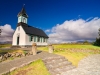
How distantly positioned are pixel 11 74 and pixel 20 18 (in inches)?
1000

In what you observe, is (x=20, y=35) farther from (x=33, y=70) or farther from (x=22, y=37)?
(x=33, y=70)

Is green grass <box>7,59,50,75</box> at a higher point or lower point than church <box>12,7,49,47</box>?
lower

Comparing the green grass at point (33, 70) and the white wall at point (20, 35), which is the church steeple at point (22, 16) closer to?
the white wall at point (20, 35)

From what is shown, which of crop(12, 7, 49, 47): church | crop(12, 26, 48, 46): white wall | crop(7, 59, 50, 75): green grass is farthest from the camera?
crop(12, 7, 49, 47): church

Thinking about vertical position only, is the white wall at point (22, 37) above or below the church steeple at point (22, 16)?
below

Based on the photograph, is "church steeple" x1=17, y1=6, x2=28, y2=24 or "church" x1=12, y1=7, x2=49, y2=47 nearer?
"church" x1=12, y1=7, x2=49, y2=47

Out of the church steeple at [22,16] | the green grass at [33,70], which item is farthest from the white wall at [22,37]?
the green grass at [33,70]

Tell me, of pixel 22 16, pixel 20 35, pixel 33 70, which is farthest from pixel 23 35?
pixel 33 70

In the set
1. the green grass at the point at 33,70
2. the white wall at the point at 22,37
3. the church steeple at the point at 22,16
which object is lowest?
the green grass at the point at 33,70

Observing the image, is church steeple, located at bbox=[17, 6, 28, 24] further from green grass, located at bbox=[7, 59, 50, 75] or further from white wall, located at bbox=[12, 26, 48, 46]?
green grass, located at bbox=[7, 59, 50, 75]

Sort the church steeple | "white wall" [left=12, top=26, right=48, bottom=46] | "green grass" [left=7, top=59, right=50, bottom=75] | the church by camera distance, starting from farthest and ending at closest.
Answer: the church steeple → the church → "white wall" [left=12, top=26, right=48, bottom=46] → "green grass" [left=7, top=59, right=50, bottom=75]

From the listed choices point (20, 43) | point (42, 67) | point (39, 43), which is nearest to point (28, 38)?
point (20, 43)

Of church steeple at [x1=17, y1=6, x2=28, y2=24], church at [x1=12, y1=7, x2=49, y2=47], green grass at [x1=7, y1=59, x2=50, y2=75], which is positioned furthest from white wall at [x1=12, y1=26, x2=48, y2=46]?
green grass at [x1=7, y1=59, x2=50, y2=75]

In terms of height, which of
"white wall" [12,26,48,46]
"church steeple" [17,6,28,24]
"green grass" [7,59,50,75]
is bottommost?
"green grass" [7,59,50,75]
